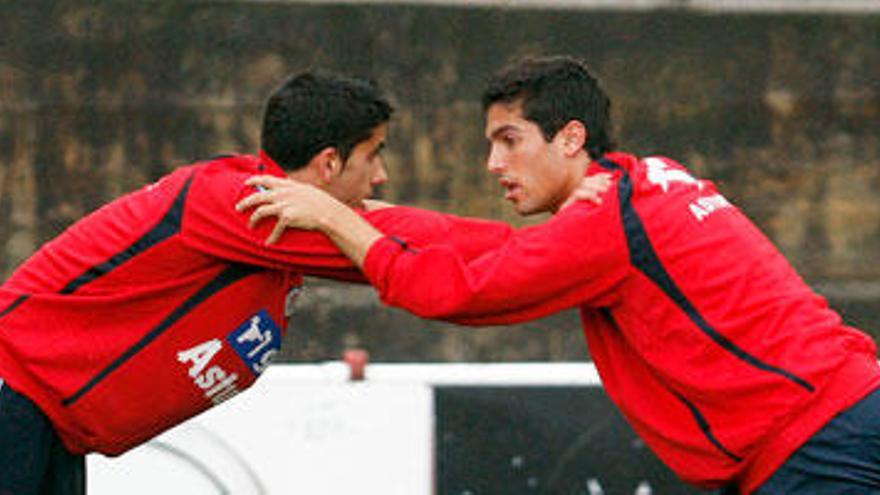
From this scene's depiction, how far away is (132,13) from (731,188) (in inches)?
145

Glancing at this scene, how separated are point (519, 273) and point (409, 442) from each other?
6.86 ft

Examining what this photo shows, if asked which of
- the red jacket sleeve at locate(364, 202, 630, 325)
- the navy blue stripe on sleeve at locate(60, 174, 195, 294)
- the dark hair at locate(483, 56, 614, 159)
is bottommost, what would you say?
the navy blue stripe on sleeve at locate(60, 174, 195, 294)

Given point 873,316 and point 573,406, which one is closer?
point 573,406

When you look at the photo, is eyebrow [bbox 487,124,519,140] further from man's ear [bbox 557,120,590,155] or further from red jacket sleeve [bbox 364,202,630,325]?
red jacket sleeve [bbox 364,202,630,325]

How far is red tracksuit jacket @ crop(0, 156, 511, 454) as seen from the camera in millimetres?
3938

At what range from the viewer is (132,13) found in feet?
28.6

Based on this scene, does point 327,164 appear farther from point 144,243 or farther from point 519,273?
point 519,273

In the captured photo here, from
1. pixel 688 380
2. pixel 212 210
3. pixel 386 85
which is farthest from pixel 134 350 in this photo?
pixel 386 85

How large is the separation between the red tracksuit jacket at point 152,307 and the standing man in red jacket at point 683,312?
0.41ft

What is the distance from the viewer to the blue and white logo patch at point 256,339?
4004 mm

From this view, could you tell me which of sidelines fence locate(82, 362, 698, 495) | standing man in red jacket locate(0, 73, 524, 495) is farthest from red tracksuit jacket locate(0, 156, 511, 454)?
sidelines fence locate(82, 362, 698, 495)

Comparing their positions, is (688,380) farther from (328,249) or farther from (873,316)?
(873,316)

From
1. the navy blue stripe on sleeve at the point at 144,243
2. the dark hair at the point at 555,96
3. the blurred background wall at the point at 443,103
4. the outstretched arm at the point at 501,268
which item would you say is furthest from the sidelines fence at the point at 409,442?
the blurred background wall at the point at 443,103

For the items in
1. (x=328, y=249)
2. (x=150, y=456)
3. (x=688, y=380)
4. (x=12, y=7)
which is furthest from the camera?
(x=12, y=7)
